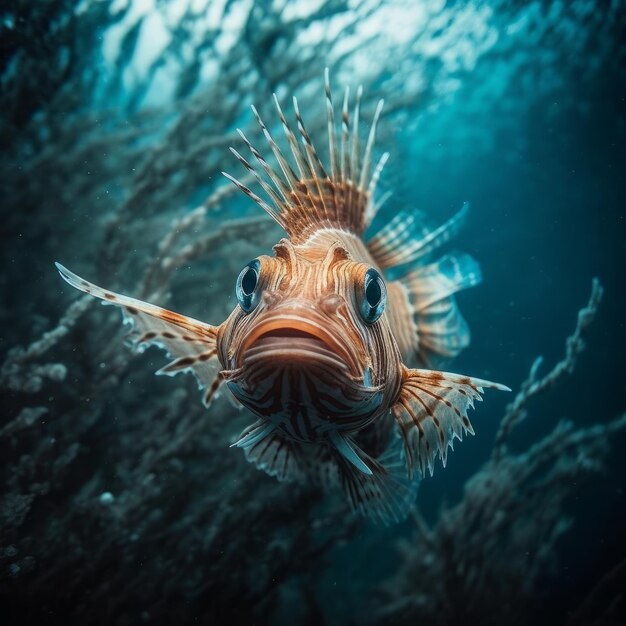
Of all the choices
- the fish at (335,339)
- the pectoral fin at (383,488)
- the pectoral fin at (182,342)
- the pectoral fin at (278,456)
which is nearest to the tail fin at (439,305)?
the fish at (335,339)

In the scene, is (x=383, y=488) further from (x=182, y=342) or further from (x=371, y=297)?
(x=182, y=342)

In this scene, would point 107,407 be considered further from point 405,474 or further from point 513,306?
point 513,306

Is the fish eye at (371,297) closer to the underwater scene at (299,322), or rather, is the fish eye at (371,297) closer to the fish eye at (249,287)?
the underwater scene at (299,322)

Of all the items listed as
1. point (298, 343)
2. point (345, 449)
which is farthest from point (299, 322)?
point (345, 449)

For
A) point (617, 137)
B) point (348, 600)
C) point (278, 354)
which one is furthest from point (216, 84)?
point (348, 600)

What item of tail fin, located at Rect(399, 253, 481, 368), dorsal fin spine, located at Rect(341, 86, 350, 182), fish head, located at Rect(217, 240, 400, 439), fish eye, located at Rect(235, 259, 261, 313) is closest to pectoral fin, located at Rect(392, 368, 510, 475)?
fish head, located at Rect(217, 240, 400, 439)

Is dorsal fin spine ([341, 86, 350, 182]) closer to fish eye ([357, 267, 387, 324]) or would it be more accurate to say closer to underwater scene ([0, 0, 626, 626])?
underwater scene ([0, 0, 626, 626])

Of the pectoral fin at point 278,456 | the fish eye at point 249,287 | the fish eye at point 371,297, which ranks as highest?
the fish eye at point 249,287
